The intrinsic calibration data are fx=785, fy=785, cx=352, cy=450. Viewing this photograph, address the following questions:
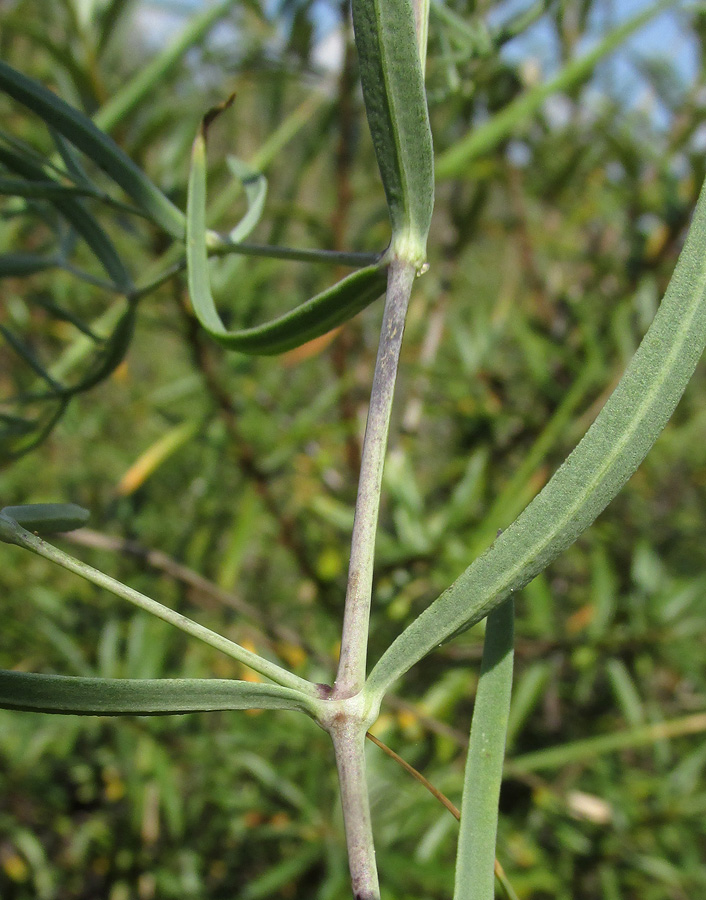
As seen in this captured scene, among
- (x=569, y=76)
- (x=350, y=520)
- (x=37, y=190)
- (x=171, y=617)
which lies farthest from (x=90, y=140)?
(x=350, y=520)

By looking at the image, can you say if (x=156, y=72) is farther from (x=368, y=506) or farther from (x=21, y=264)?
(x=368, y=506)

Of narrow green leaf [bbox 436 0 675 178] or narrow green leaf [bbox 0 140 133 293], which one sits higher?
narrow green leaf [bbox 436 0 675 178]

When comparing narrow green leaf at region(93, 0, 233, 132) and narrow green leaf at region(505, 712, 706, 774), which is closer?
narrow green leaf at region(93, 0, 233, 132)

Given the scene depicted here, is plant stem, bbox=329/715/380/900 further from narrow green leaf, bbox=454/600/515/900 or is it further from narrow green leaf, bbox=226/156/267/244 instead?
narrow green leaf, bbox=226/156/267/244

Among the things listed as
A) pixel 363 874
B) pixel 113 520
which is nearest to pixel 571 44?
pixel 113 520

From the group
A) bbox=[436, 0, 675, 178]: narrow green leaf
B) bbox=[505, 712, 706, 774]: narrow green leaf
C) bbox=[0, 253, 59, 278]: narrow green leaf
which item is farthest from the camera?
bbox=[505, 712, 706, 774]: narrow green leaf

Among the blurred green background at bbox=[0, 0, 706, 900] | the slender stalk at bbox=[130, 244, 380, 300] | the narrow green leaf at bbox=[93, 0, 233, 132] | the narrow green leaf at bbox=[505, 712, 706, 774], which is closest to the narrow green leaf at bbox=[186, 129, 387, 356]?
the slender stalk at bbox=[130, 244, 380, 300]

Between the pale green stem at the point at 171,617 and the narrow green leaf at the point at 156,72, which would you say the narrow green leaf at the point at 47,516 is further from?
the narrow green leaf at the point at 156,72

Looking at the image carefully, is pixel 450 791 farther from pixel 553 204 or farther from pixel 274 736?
pixel 553 204
